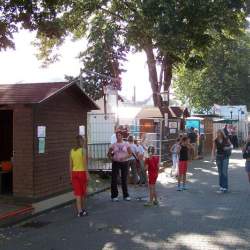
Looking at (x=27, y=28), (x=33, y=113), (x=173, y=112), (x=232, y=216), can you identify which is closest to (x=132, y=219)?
(x=232, y=216)

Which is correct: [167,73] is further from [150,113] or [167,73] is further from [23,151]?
[23,151]

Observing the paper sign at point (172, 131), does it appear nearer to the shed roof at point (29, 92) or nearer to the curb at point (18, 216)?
the shed roof at point (29, 92)

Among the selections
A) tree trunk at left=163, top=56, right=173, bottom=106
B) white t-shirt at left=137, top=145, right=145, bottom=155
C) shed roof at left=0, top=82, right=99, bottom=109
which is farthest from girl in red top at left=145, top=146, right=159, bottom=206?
tree trunk at left=163, top=56, right=173, bottom=106

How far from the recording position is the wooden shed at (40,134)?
37.4 feet

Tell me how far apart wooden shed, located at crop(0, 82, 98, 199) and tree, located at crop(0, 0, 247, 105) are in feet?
11.6

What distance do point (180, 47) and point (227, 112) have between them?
2043 centimetres

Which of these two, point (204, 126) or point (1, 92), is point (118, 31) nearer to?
point (204, 126)

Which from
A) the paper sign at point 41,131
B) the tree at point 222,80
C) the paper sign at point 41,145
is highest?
the tree at point 222,80

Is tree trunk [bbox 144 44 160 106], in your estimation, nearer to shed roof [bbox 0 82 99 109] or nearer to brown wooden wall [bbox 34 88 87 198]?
brown wooden wall [bbox 34 88 87 198]

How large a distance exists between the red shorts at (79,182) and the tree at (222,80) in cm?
3902

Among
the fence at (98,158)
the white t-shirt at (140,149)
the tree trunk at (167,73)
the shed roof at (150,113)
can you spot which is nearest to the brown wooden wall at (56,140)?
the white t-shirt at (140,149)

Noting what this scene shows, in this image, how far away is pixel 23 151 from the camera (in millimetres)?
11484

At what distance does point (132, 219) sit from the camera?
33.7 ft

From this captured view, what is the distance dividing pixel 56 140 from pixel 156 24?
10.7 metres
